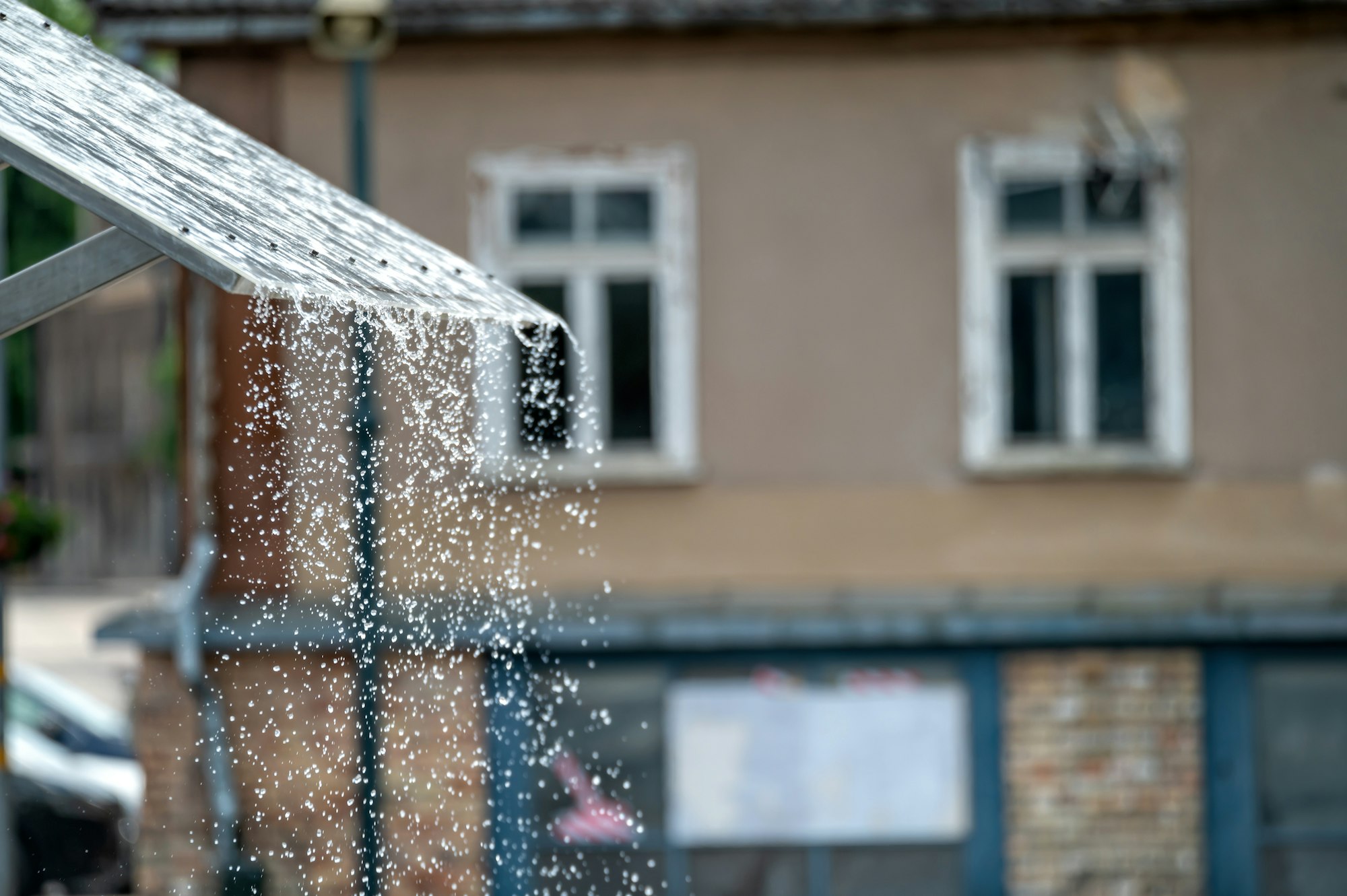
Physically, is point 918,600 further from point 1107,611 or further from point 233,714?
point 233,714

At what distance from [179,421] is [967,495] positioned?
13.6 ft

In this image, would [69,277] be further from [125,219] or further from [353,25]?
[353,25]

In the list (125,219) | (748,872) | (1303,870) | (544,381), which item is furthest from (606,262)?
(125,219)

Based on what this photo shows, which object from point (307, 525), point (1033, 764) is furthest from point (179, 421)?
point (1033, 764)

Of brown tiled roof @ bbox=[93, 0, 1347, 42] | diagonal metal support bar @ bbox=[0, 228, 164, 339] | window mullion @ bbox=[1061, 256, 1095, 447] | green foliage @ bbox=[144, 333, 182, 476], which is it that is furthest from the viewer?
green foliage @ bbox=[144, 333, 182, 476]

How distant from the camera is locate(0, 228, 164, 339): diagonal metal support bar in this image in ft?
10.0

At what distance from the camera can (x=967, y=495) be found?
30.8 feet

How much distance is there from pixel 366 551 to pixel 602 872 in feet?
11.6

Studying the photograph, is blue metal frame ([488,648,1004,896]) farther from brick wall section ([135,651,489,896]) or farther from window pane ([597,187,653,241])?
window pane ([597,187,653,241])

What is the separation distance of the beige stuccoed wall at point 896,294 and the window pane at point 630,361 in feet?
0.95

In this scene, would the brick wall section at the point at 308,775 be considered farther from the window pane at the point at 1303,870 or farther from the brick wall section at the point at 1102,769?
the window pane at the point at 1303,870

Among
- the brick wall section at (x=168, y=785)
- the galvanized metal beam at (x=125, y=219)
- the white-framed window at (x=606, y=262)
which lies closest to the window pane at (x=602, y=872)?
the brick wall section at (x=168, y=785)

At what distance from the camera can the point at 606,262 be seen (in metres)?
9.37

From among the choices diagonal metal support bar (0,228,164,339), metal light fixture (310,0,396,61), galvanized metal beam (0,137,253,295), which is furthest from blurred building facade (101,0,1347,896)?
galvanized metal beam (0,137,253,295)
